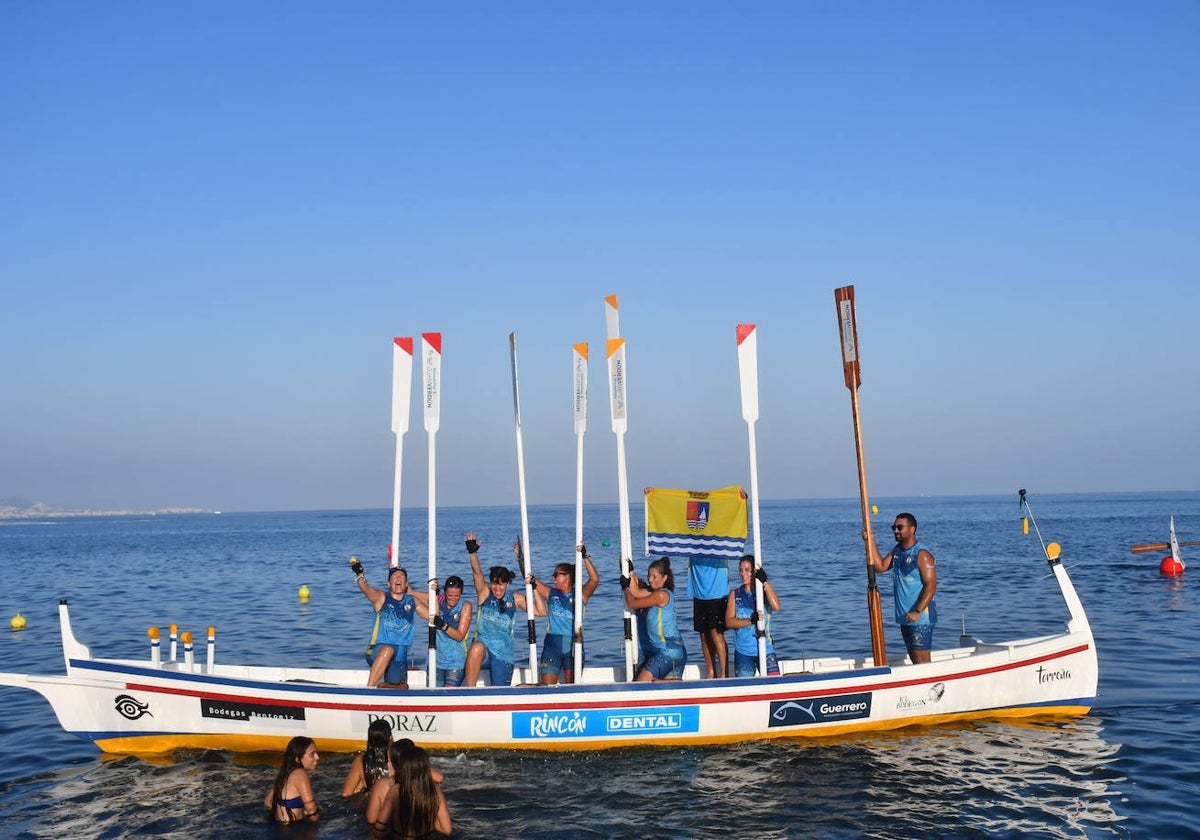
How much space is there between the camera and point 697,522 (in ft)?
41.8

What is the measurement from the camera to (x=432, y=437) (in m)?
13.4

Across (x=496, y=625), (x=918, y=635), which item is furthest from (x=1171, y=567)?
(x=496, y=625)

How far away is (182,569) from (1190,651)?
4470 centimetres

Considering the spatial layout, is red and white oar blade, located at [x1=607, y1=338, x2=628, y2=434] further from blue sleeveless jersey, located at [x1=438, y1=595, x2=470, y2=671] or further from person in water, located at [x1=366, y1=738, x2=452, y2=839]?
person in water, located at [x1=366, y1=738, x2=452, y2=839]

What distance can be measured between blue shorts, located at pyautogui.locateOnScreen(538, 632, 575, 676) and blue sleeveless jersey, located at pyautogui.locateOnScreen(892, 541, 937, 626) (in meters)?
4.87

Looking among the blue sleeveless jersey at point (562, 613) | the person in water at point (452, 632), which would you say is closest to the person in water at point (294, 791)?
the person in water at point (452, 632)

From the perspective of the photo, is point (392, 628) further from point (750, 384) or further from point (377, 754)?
point (750, 384)

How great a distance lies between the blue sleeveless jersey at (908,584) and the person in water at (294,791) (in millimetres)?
8237

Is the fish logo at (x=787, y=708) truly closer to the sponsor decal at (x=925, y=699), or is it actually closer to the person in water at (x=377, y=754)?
the sponsor decal at (x=925, y=699)

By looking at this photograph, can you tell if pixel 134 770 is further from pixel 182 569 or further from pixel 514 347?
pixel 182 569

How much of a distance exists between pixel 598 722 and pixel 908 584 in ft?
16.3

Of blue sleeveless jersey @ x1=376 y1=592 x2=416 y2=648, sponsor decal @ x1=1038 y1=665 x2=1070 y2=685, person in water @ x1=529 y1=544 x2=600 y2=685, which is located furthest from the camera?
person in water @ x1=529 y1=544 x2=600 y2=685

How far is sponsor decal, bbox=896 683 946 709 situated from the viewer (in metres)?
12.5

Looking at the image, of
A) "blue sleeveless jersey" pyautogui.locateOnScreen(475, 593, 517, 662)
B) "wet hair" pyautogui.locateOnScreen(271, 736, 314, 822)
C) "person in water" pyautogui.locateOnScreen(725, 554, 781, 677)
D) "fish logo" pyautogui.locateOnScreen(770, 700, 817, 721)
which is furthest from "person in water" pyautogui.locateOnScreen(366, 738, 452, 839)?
"person in water" pyautogui.locateOnScreen(725, 554, 781, 677)
